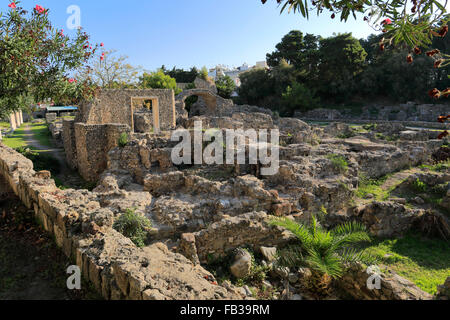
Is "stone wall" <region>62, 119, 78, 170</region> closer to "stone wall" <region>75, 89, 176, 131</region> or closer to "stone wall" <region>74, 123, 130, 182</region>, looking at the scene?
"stone wall" <region>75, 89, 176, 131</region>

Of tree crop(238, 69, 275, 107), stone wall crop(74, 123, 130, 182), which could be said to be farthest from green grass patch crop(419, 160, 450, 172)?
tree crop(238, 69, 275, 107)

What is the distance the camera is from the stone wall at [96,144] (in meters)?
13.2

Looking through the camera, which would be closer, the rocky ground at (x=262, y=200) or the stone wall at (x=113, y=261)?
the stone wall at (x=113, y=261)

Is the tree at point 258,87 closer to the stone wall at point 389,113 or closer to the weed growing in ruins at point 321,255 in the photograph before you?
the stone wall at point 389,113

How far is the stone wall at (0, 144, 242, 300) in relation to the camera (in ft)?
11.8

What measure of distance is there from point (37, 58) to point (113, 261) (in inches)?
185

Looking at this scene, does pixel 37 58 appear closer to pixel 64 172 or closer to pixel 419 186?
pixel 64 172

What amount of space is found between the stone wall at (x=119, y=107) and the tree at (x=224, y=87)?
84.4 ft

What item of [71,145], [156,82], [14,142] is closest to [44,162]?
[71,145]

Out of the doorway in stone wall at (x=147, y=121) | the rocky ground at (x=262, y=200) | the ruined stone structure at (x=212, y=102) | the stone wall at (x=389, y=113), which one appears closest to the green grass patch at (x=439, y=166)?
the rocky ground at (x=262, y=200)

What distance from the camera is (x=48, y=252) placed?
17.1ft

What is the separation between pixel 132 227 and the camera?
280 inches

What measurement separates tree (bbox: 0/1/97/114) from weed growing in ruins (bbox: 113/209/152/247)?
296cm

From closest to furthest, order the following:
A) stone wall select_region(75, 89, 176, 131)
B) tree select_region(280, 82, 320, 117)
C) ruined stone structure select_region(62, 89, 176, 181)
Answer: ruined stone structure select_region(62, 89, 176, 181) → stone wall select_region(75, 89, 176, 131) → tree select_region(280, 82, 320, 117)
